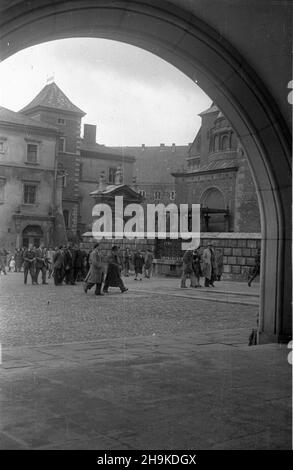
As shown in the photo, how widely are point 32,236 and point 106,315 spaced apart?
36186 mm

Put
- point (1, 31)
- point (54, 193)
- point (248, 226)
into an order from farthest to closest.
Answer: point (54, 193) < point (248, 226) < point (1, 31)

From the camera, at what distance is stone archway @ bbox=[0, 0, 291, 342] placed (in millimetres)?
6402

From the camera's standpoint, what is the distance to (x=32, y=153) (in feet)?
158

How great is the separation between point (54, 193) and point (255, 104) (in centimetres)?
4282

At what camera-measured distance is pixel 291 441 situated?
11.8 feet

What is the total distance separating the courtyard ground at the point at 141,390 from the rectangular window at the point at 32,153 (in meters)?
39.0

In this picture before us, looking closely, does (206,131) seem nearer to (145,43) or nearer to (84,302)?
(84,302)

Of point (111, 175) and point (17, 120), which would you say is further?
point (111, 175)

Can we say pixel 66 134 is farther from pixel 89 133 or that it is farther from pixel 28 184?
pixel 28 184

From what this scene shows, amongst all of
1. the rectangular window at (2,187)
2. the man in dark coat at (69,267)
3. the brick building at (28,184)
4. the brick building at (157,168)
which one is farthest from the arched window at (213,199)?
the brick building at (157,168)

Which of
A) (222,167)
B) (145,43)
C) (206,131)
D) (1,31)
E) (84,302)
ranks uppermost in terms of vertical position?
(206,131)

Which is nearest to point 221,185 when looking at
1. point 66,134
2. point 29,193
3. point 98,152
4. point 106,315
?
point 29,193

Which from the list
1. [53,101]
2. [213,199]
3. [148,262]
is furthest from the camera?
[53,101]
